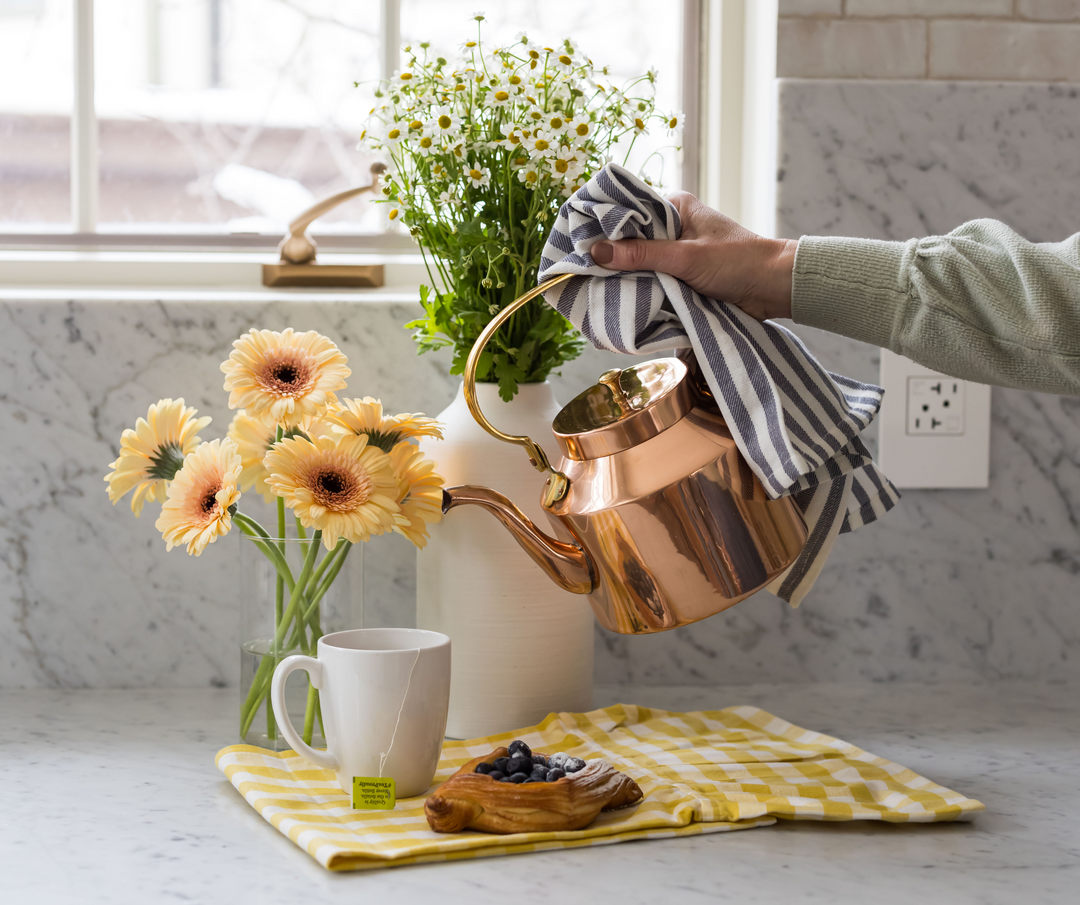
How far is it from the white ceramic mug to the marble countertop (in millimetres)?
77

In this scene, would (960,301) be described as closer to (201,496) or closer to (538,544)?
(538,544)

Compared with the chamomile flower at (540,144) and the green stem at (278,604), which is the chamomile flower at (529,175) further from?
the green stem at (278,604)

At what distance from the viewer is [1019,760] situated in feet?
3.19

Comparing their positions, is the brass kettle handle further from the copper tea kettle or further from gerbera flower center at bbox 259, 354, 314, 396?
gerbera flower center at bbox 259, 354, 314, 396

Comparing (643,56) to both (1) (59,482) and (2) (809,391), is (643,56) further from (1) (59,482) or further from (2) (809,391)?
(1) (59,482)

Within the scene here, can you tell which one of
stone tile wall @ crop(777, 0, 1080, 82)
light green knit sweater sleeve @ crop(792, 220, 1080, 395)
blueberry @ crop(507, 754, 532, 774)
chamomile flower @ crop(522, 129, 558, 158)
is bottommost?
blueberry @ crop(507, 754, 532, 774)

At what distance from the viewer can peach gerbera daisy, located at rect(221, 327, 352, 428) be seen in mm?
959

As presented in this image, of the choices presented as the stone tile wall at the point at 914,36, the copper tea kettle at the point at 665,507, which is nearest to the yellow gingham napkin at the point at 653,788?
the copper tea kettle at the point at 665,507

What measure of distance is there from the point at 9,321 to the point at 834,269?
862 millimetres

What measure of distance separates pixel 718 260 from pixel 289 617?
0.49 meters

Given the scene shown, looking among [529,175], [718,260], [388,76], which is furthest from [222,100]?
[718,260]

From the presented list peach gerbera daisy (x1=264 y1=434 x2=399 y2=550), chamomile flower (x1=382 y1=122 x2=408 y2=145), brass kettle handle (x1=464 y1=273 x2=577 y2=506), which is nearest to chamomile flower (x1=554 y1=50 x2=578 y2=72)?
chamomile flower (x1=382 y1=122 x2=408 y2=145)

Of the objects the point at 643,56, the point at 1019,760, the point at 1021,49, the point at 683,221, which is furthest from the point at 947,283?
the point at 643,56

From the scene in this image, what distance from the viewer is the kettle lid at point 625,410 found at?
0.77 meters
